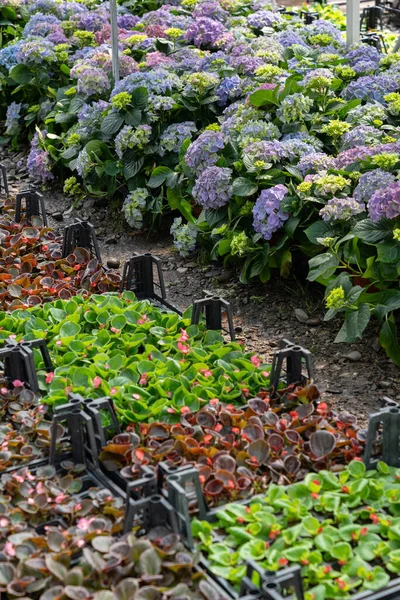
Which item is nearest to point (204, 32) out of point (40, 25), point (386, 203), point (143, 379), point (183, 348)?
point (40, 25)

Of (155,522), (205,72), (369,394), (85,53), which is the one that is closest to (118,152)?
(205,72)

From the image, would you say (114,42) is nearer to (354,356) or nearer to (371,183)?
(371,183)

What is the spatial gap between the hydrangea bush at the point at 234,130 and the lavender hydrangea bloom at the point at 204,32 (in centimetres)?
1

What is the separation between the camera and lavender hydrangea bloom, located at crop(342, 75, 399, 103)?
16.8 feet

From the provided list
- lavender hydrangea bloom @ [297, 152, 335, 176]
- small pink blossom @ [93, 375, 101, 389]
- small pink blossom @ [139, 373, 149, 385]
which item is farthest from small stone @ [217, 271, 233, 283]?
small pink blossom @ [93, 375, 101, 389]

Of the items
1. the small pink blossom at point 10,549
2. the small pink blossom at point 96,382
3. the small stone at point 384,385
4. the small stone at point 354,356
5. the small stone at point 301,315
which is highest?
the small pink blossom at point 96,382

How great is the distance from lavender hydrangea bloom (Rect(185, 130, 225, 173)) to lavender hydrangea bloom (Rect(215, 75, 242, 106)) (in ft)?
2.20

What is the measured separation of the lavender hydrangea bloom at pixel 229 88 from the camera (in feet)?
17.3

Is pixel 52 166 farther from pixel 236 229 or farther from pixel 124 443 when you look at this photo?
pixel 124 443

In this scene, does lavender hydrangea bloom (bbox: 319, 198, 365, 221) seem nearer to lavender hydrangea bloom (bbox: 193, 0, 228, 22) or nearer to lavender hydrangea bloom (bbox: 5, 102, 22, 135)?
lavender hydrangea bloom (bbox: 193, 0, 228, 22)

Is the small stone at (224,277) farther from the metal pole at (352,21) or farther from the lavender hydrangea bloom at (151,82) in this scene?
the metal pole at (352,21)

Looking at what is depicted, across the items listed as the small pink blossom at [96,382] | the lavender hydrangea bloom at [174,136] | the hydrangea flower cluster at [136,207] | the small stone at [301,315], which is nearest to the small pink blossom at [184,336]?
the small pink blossom at [96,382]

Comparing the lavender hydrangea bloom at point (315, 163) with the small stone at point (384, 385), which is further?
the lavender hydrangea bloom at point (315, 163)

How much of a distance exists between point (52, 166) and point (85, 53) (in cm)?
96
